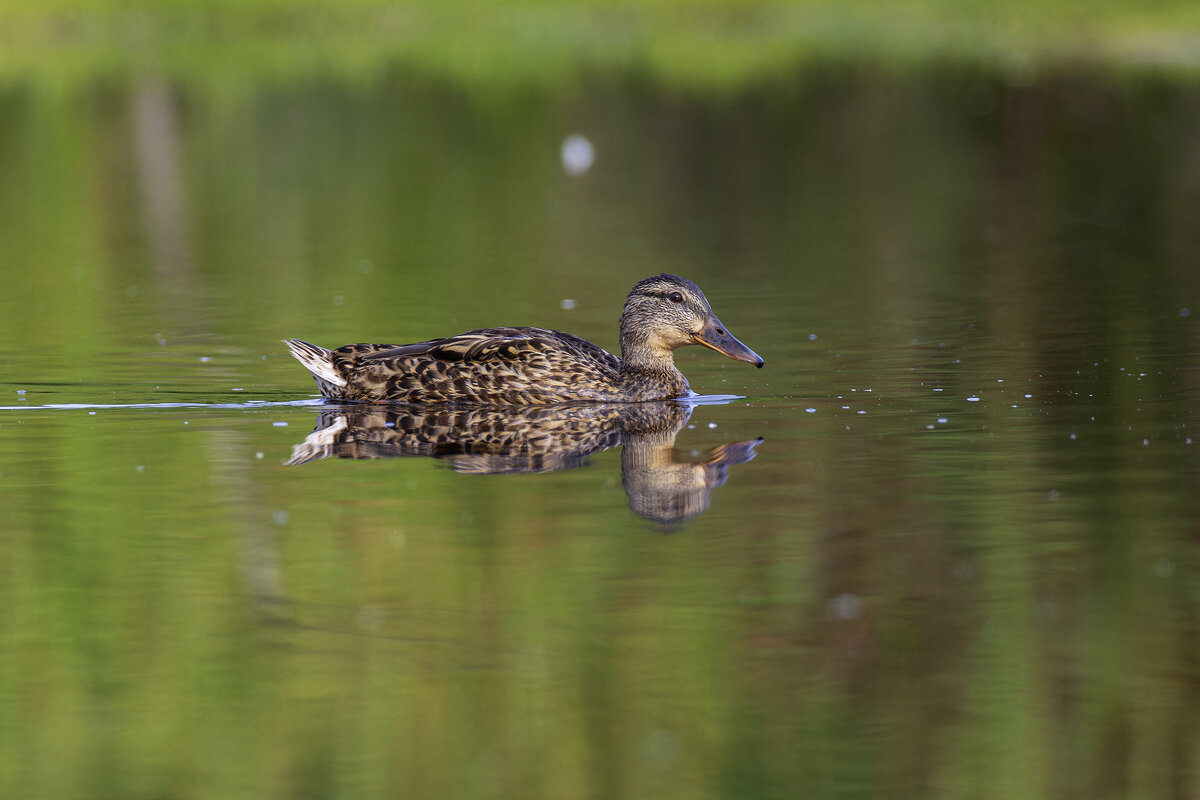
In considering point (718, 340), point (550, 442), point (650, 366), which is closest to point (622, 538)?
point (550, 442)

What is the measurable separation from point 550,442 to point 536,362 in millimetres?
1133

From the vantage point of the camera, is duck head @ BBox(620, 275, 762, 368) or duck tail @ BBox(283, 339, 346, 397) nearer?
duck tail @ BBox(283, 339, 346, 397)

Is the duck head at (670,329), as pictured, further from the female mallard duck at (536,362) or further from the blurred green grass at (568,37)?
the blurred green grass at (568,37)

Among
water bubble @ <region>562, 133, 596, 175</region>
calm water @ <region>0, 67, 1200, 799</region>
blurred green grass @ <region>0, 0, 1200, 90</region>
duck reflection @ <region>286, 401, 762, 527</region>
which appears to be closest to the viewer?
calm water @ <region>0, 67, 1200, 799</region>

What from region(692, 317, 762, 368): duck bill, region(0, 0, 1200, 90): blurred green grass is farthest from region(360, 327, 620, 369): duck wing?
region(0, 0, 1200, 90): blurred green grass

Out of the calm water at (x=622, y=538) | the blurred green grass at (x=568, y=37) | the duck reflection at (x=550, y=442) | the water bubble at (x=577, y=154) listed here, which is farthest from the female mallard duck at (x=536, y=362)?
the blurred green grass at (x=568, y=37)

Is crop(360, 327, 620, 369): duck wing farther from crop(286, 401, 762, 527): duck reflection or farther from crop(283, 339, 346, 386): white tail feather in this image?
crop(286, 401, 762, 527): duck reflection

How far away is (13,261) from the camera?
68.4 ft

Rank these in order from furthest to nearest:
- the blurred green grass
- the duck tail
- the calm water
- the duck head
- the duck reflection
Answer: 1. the blurred green grass
2. the duck head
3. the duck tail
4. the duck reflection
5. the calm water

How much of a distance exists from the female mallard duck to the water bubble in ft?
55.1

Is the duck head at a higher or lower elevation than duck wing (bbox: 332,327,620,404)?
higher

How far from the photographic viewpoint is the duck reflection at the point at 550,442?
31.2 feet

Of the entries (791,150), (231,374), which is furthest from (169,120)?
(231,374)

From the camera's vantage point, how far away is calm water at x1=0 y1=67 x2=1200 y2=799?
20.5 feet
